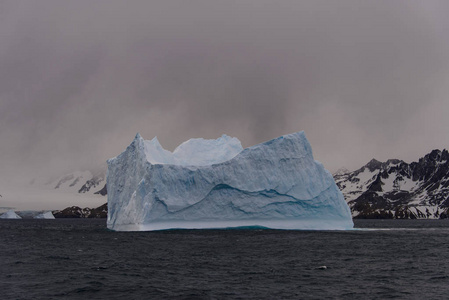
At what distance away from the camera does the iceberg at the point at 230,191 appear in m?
44.2

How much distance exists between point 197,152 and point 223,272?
3204 centimetres

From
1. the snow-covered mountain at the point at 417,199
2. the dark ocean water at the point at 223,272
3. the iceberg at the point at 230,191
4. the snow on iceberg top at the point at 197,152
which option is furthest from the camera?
the snow-covered mountain at the point at 417,199

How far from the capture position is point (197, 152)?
5212 centimetres

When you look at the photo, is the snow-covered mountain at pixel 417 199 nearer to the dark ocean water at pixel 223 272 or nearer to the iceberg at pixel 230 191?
the iceberg at pixel 230 191

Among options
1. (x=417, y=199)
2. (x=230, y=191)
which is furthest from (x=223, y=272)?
(x=417, y=199)

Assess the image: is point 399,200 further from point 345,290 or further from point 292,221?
point 345,290

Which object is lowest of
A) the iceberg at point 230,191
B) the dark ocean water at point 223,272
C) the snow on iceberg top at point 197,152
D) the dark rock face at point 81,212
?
the dark ocean water at point 223,272

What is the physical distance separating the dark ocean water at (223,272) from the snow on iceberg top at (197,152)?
17.7 metres

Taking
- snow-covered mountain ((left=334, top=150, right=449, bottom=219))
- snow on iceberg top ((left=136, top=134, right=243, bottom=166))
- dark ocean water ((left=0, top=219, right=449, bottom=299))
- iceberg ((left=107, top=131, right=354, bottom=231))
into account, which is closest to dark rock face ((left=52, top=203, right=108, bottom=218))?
snow-covered mountain ((left=334, top=150, right=449, bottom=219))

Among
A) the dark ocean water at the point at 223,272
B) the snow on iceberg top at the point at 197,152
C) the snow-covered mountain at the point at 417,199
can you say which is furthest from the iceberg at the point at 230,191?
the snow-covered mountain at the point at 417,199

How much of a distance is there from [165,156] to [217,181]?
7.04 metres

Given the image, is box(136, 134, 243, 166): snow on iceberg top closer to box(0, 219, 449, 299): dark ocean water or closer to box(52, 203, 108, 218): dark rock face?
box(0, 219, 449, 299): dark ocean water

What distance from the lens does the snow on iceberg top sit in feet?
159

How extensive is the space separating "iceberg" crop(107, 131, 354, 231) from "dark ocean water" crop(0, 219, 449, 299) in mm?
12571
